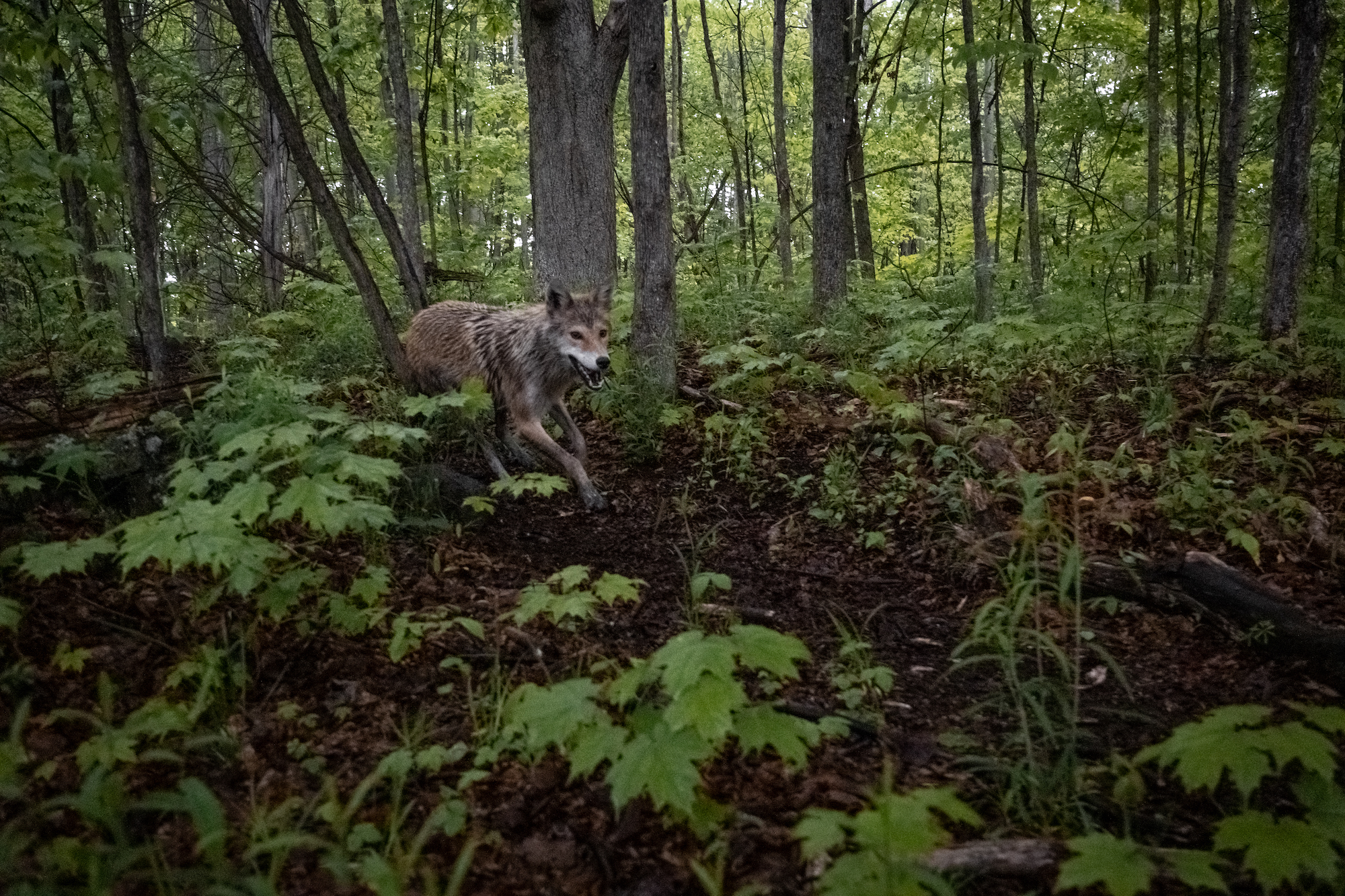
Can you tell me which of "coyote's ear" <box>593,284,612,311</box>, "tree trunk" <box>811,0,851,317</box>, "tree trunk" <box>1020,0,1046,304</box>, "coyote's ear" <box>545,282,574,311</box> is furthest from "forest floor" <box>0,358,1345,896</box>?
"tree trunk" <box>1020,0,1046,304</box>

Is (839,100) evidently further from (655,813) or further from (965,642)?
(655,813)

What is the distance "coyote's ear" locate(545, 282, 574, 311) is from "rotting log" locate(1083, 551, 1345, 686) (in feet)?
15.6

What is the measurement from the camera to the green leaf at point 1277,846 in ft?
7.08

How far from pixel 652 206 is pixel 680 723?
621 cm

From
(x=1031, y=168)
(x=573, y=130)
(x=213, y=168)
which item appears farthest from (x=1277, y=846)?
(x=213, y=168)

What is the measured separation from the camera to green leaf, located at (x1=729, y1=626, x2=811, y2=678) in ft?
9.09

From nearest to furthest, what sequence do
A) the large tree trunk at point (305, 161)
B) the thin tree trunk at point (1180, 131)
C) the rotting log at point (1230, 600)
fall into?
1. the rotting log at point (1230, 600)
2. the large tree trunk at point (305, 161)
3. the thin tree trunk at point (1180, 131)

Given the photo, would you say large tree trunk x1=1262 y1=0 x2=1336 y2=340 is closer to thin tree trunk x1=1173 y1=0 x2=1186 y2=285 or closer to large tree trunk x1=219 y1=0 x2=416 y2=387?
thin tree trunk x1=1173 y1=0 x2=1186 y2=285

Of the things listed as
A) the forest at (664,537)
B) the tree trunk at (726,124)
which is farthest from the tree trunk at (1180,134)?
the tree trunk at (726,124)

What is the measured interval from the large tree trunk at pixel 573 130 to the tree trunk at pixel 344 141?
1.74 meters

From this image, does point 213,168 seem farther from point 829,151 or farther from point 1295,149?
point 1295,149

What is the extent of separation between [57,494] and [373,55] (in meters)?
14.3

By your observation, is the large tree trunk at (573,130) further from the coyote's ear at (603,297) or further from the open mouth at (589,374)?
the open mouth at (589,374)

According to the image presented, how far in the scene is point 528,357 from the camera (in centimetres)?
764
